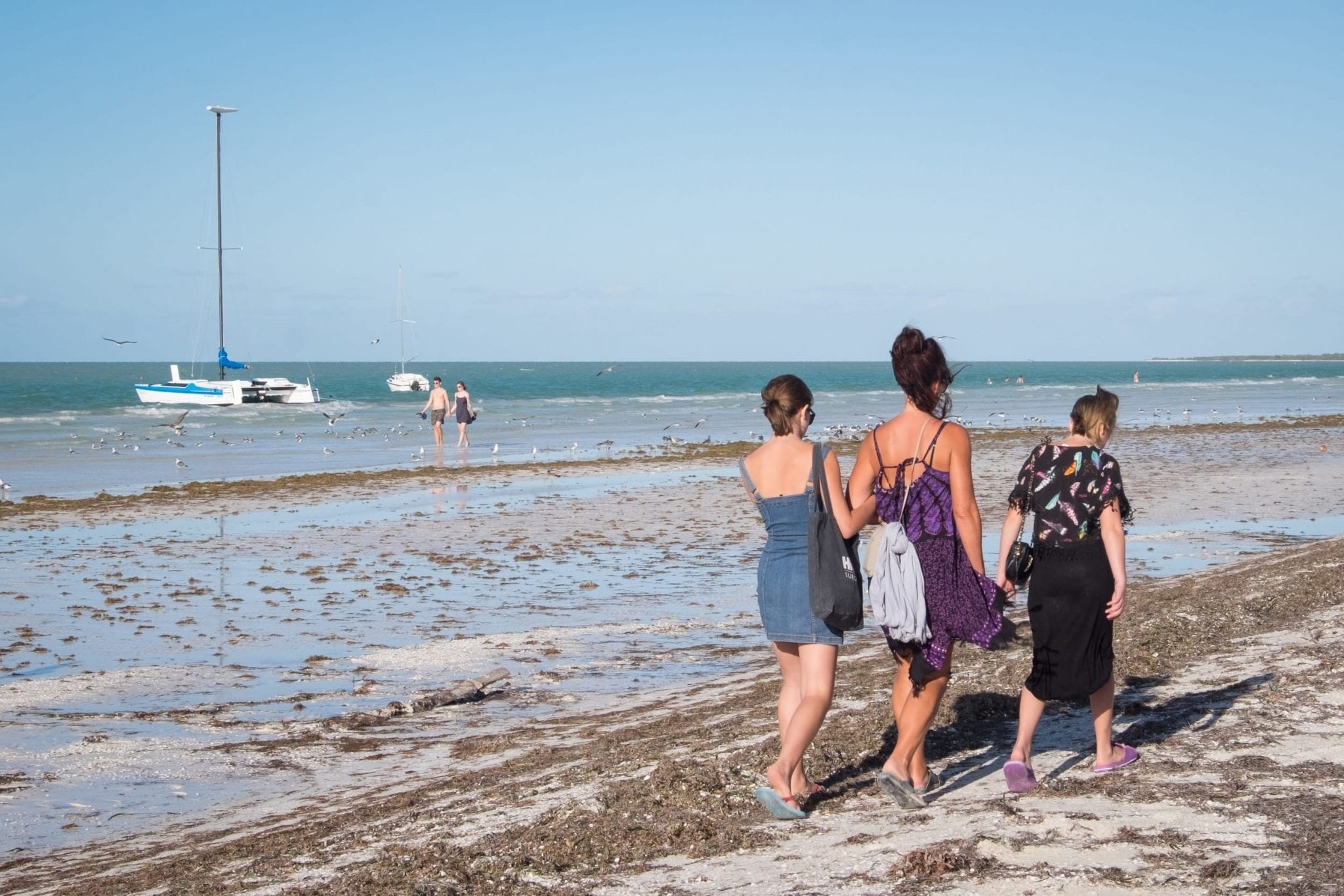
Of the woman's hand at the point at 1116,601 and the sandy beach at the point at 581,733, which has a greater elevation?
the woman's hand at the point at 1116,601

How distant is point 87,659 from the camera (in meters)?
9.45

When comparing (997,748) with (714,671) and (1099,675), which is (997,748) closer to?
(1099,675)

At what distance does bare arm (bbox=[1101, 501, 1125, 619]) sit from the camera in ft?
16.2

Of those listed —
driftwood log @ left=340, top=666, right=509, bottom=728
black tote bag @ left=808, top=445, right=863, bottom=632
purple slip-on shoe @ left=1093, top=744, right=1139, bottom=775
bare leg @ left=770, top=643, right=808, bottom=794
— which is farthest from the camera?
driftwood log @ left=340, top=666, right=509, bottom=728

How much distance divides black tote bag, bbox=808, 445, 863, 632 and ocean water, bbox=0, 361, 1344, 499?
4.48m

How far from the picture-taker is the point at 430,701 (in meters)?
8.02

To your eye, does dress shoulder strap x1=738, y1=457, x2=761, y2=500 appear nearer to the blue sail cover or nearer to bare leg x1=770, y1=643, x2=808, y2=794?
bare leg x1=770, y1=643, x2=808, y2=794

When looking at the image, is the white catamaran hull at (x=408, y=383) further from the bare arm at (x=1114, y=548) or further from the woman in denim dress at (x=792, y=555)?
the bare arm at (x=1114, y=548)

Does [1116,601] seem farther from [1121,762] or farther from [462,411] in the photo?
[462,411]

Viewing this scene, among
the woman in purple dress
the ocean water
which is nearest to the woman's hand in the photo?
the woman in purple dress

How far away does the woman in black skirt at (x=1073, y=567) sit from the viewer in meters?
4.97

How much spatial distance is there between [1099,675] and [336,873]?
10.1ft

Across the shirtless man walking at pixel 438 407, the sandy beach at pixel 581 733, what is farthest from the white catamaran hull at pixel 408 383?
the sandy beach at pixel 581 733

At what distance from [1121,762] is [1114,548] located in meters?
0.96
